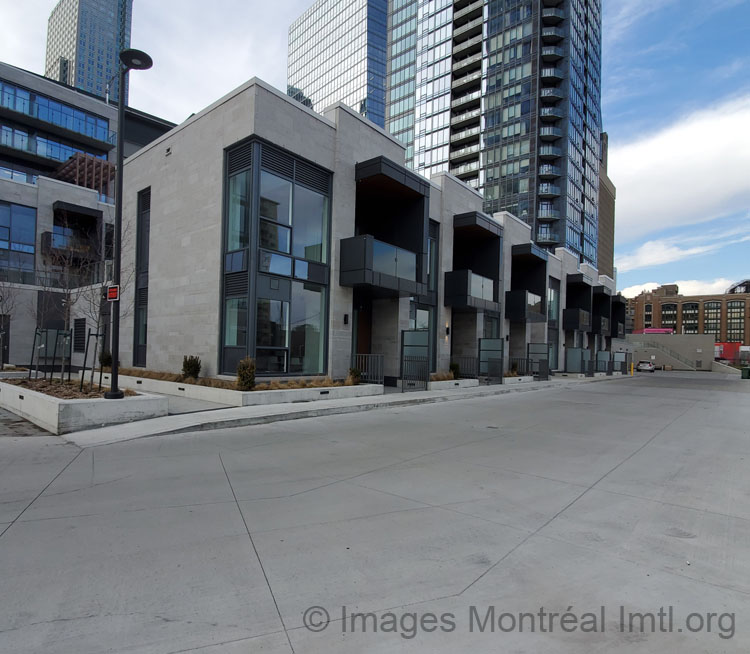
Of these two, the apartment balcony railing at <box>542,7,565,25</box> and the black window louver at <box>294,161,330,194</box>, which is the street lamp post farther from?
the apartment balcony railing at <box>542,7,565,25</box>

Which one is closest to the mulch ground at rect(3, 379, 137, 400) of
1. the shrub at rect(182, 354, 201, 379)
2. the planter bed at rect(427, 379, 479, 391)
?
the shrub at rect(182, 354, 201, 379)

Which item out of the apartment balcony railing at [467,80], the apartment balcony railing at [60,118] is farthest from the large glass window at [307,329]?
the apartment balcony railing at [467,80]

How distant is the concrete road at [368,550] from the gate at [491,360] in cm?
1664

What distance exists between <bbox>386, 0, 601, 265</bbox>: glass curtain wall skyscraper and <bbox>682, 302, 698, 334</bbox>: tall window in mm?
99748

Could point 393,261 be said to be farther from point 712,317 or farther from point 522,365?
point 712,317

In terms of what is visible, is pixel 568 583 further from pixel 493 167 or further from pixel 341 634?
pixel 493 167

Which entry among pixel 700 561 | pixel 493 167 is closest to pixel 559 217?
pixel 493 167

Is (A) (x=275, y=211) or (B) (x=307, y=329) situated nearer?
(A) (x=275, y=211)

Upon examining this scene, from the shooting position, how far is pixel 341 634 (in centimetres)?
281

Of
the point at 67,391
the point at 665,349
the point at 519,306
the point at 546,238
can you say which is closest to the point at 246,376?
the point at 67,391

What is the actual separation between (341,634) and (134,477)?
4.59 metres

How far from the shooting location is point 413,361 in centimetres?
1945

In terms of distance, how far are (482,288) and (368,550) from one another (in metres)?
22.3

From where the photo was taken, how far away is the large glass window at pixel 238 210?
15117 mm
